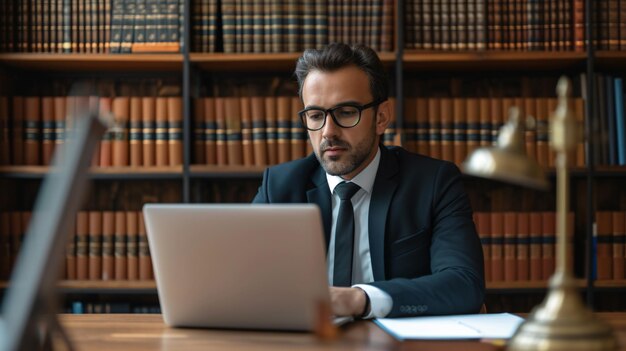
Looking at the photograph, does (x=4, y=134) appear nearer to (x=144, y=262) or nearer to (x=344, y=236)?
(x=144, y=262)

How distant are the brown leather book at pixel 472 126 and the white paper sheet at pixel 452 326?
1355 millimetres

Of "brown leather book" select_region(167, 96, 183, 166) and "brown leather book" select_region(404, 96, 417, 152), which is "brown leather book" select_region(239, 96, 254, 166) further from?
"brown leather book" select_region(404, 96, 417, 152)

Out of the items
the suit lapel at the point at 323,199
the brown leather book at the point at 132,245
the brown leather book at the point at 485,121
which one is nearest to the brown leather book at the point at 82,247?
the brown leather book at the point at 132,245

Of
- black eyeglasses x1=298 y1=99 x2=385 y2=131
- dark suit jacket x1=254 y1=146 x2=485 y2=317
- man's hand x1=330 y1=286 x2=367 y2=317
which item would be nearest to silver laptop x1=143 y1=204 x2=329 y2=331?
man's hand x1=330 y1=286 x2=367 y2=317

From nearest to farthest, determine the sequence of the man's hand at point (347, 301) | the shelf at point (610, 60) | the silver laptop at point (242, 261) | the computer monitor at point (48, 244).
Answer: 1. the computer monitor at point (48, 244)
2. the silver laptop at point (242, 261)
3. the man's hand at point (347, 301)
4. the shelf at point (610, 60)

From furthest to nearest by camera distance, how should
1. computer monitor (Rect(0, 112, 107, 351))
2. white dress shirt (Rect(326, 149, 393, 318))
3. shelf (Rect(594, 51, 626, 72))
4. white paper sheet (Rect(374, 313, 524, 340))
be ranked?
shelf (Rect(594, 51, 626, 72)) → white dress shirt (Rect(326, 149, 393, 318)) → white paper sheet (Rect(374, 313, 524, 340)) → computer monitor (Rect(0, 112, 107, 351))

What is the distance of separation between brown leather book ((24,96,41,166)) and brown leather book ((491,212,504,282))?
1764mm

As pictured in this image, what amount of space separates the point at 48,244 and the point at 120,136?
2.14 metres

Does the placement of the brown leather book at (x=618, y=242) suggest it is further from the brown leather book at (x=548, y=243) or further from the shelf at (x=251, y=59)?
the shelf at (x=251, y=59)

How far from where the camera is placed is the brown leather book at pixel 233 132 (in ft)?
9.39

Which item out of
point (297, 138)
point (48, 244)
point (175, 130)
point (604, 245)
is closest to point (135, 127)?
point (175, 130)

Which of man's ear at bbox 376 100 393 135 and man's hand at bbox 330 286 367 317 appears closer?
man's hand at bbox 330 286 367 317

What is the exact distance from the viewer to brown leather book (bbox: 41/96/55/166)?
9.46ft

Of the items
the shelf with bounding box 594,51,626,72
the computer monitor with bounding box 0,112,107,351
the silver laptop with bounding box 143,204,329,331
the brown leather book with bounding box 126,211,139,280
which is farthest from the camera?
the brown leather book with bounding box 126,211,139,280
